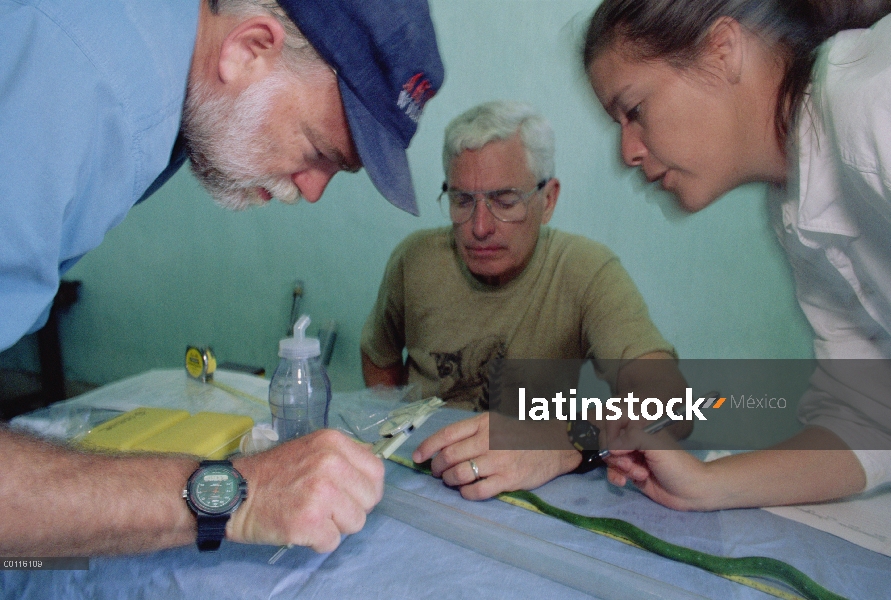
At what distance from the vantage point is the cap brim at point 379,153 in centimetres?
86

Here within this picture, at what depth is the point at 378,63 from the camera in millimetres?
847

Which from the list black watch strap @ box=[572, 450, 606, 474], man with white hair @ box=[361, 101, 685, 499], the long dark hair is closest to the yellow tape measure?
man with white hair @ box=[361, 101, 685, 499]

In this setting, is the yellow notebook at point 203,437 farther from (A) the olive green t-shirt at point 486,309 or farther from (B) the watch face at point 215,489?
(A) the olive green t-shirt at point 486,309

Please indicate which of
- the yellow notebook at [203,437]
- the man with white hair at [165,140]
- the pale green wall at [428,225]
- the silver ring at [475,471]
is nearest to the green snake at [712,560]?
the silver ring at [475,471]

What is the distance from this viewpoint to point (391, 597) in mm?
632

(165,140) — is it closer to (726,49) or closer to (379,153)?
(379,153)

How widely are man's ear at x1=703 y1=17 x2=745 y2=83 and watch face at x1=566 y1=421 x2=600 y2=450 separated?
0.59 m

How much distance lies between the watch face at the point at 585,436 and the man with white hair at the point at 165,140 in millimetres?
395

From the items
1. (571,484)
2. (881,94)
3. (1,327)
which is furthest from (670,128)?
(1,327)

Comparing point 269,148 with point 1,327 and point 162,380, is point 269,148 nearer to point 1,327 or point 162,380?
point 1,327

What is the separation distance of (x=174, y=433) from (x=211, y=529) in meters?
0.34

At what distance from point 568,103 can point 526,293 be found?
1.99 ft

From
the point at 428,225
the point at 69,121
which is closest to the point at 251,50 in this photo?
the point at 69,121

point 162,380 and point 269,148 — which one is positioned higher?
point 269,148
